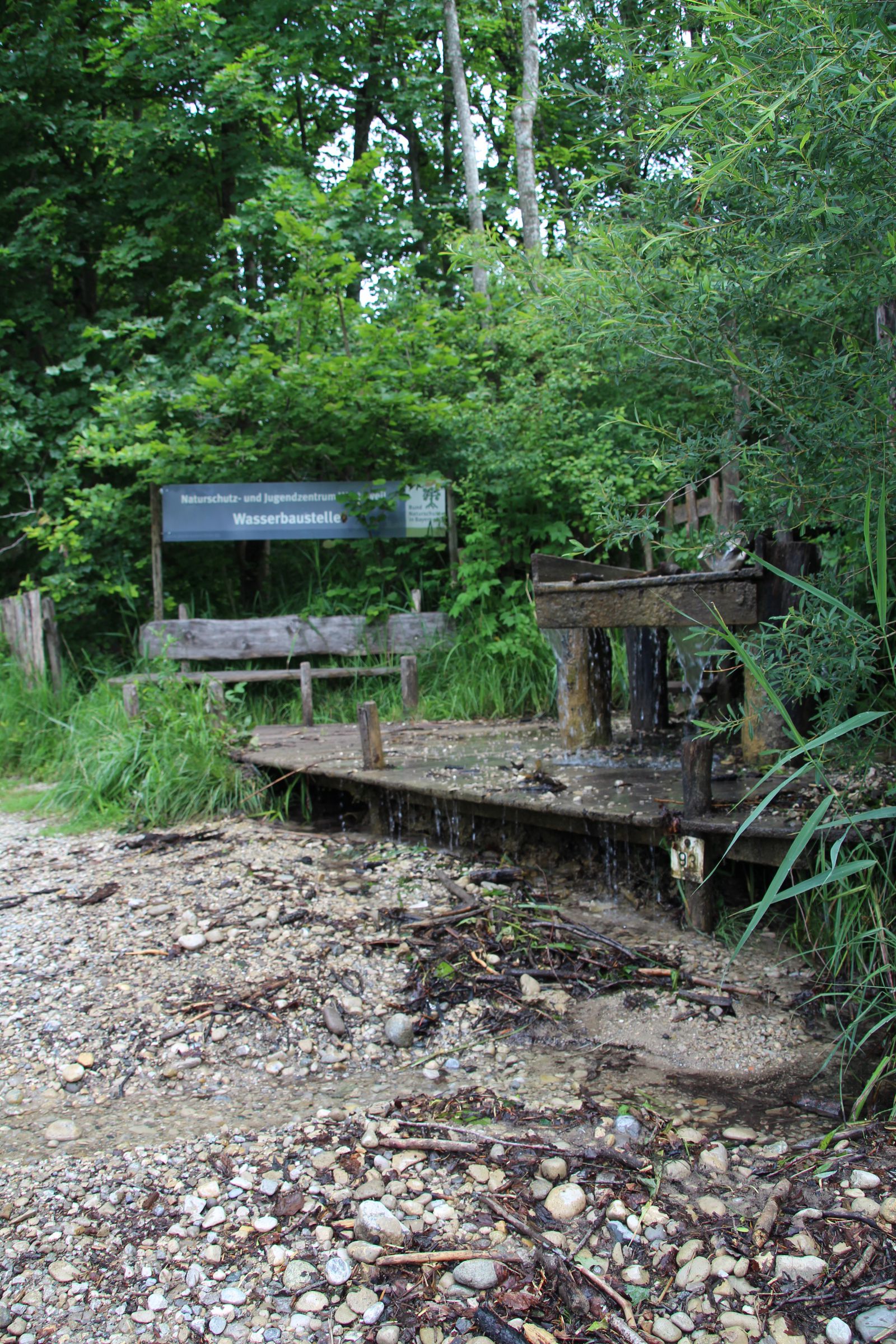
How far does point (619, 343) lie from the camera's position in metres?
3.70

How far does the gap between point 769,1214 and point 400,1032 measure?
1491 millimetres

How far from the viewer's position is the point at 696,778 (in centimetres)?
411

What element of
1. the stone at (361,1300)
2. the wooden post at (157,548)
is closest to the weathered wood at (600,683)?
the stone at (361,1300)

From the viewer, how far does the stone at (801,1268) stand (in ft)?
7.27

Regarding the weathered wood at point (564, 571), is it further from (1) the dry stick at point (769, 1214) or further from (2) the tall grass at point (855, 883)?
(1) the dry stick at point (769, 1214)

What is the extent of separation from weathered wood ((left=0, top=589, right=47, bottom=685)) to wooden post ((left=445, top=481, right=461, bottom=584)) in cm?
394

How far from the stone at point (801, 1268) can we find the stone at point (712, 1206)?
18cm

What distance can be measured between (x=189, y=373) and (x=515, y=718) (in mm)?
5057

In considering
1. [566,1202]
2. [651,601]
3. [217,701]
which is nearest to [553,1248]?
[566,1202]

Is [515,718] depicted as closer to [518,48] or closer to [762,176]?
[762,176]

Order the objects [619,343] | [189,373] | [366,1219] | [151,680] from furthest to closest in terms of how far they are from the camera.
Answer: [189,373] → [151,680] → [619,343] → [366,1219]

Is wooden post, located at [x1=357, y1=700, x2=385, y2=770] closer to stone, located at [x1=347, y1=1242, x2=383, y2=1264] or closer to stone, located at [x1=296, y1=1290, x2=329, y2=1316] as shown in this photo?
stone, located at [x1=347, y1=1242, x2=383, y2=1264]

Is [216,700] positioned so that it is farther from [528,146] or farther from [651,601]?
[528,146]

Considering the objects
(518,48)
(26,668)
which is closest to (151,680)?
(26,668)
